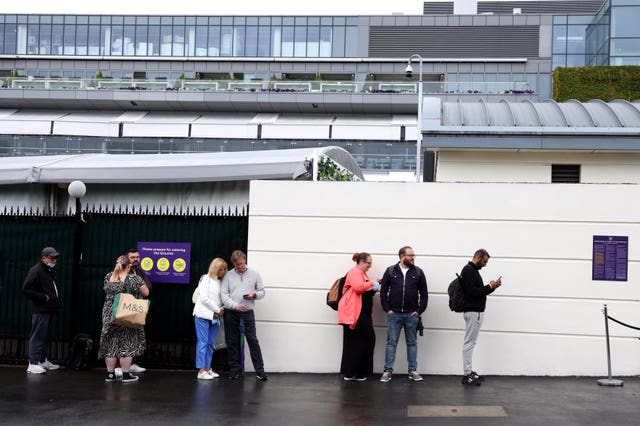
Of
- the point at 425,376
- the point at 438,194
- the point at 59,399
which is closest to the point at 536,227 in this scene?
the point at 438,194

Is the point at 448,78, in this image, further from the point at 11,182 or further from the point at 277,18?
the point at 11,182

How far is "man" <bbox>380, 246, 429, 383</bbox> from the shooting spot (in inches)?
440

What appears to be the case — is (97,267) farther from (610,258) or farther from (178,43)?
(178,43)

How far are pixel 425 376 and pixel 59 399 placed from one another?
15.8 ft

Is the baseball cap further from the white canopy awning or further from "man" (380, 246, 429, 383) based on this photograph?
"man" (380, 246, 429, 383)

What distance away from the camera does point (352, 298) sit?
444 inches

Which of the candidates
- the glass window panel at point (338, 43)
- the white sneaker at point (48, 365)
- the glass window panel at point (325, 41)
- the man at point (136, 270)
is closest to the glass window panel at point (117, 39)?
the glass window panel at point (325, 41)

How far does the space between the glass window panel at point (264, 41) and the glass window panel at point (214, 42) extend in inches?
127

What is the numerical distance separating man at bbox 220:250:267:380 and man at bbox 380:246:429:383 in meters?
1.66

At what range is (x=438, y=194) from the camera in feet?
39.3

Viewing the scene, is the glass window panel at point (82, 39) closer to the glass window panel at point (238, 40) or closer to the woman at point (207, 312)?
the glass window panel at point (238, 40)

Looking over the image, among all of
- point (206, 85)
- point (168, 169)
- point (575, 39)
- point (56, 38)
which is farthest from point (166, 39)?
point (168, 169)

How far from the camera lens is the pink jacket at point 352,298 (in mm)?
11203

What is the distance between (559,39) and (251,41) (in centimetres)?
2347
